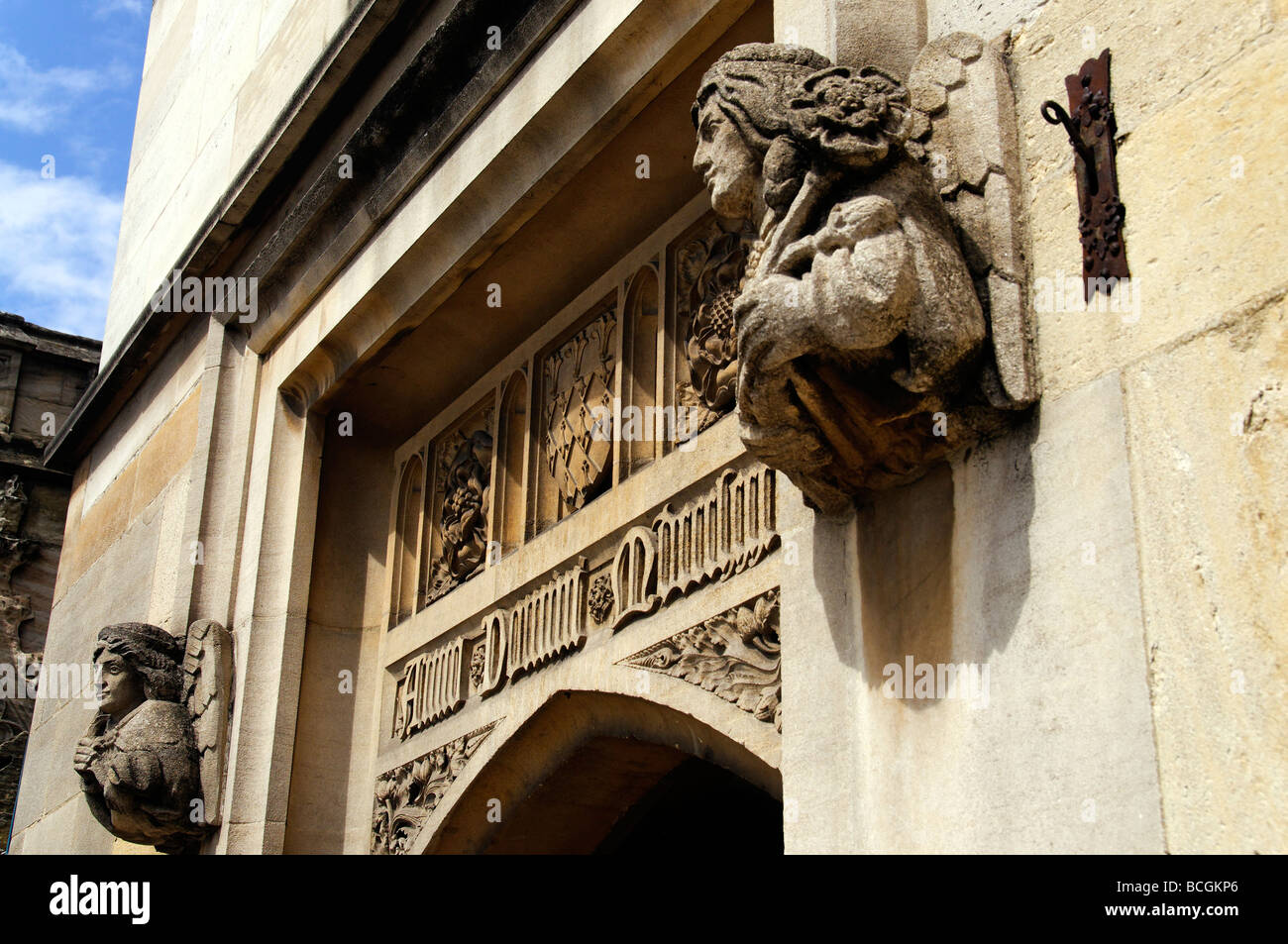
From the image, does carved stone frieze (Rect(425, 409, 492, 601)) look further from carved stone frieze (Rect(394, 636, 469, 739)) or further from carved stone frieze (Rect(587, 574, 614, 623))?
carved stone frieze (Rect(587, 574, 614, 623))

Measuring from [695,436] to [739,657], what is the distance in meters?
0.85

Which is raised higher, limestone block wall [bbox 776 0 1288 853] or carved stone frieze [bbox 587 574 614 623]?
carved stone frieze [bbox 587 574 614 623]

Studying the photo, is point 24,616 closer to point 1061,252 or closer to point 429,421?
point 429,421

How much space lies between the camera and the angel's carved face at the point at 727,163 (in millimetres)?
3457

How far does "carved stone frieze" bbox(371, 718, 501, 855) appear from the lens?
19.3 ft

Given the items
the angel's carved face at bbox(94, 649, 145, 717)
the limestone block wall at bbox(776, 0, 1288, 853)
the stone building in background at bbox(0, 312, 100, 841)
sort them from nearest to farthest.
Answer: the limestone block wall at bbox(776, 0, 1288, 853) < the angel's carved face at bbox(94, 649, 145, 717) < the stone building in background at bbox(0, 312, 100, 841)

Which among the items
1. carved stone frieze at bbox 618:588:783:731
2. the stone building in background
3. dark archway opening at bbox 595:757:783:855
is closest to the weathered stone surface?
carved stone frieze at bbox 618:588:783:731

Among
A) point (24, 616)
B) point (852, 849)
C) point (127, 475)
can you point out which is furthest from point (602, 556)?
point (24, 616)

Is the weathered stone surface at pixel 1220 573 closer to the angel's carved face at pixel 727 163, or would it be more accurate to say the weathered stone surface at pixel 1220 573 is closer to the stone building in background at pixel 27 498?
the angel's carved face at pixel 727 163

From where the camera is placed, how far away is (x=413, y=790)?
6.16 metres

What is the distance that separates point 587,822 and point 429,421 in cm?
209

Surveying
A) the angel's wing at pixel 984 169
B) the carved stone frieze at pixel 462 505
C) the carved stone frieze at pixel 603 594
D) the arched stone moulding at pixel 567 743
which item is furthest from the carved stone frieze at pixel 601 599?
the angel's wing at pixel 984 169

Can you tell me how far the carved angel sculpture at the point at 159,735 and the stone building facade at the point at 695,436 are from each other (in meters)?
0.04

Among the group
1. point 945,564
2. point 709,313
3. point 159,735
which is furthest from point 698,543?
point 159,735
